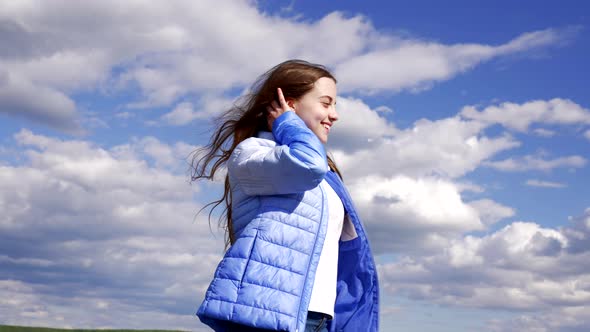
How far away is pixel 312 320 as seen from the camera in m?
3.26

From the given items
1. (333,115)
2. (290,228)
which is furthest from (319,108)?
(290,228)

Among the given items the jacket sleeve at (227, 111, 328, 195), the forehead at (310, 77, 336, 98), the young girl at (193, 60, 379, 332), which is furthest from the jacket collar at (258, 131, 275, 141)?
the forehead at (310, 77, 336, 98)

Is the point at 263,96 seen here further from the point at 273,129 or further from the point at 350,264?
the point at 350,264

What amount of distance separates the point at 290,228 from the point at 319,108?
34.8 inches

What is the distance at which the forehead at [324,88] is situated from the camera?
3774mm

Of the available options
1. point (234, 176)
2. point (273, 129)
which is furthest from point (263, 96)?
point (234, 176)

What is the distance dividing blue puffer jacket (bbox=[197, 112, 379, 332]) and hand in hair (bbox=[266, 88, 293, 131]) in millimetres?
119

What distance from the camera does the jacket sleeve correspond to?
3.16 m

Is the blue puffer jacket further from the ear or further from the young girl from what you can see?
the ear

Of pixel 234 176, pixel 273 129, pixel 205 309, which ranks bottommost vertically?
pixel 205 309

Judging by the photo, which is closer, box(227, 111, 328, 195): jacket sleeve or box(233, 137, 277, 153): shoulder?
box(227, 111, 328, 195): jacket sleeve

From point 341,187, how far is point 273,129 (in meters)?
0.54

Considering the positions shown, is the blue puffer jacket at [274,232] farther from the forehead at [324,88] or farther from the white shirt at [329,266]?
the forehead at [324,88]

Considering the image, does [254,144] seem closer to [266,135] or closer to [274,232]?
[266,135]
